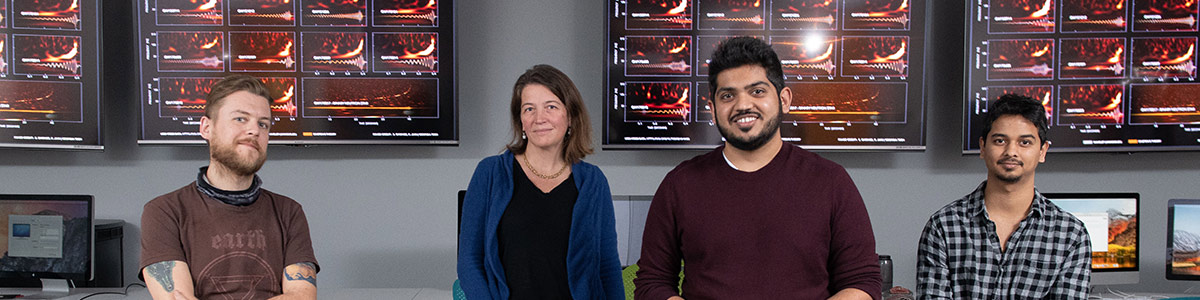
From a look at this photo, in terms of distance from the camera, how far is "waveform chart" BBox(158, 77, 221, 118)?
9.71 feet

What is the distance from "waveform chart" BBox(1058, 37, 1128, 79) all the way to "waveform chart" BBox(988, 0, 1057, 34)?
0.39ft

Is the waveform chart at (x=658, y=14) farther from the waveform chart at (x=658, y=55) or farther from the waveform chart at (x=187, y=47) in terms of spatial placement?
the waveform chart at (x=187, y=47)

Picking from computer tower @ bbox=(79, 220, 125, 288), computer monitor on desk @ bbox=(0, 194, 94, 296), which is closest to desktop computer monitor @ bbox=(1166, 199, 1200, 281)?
computer monitor on desk @ bbox=(0, 194, 94, 296)

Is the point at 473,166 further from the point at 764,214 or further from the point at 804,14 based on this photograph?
the point at 764,214

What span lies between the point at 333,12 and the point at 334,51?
0.17 metres

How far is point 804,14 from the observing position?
2.96m

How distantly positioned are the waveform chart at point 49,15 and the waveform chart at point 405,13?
50.5 inches

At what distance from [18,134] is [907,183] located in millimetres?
4007

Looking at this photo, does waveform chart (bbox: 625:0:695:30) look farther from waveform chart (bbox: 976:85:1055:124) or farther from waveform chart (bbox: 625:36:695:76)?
waveform chart (bbox: 976:85:1055:124)

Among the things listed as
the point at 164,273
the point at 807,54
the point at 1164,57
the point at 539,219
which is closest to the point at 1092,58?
the point at 1164,57

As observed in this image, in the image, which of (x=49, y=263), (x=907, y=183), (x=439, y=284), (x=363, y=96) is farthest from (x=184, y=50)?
(x=907, y=183)

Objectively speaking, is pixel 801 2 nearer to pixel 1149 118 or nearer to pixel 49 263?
pixel 1149 118

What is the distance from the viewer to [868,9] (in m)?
2.95

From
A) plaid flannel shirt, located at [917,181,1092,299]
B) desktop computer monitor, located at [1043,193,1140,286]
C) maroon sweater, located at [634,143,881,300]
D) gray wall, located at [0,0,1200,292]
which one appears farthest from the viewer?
gray wall, located at [0,0,1200,292]
